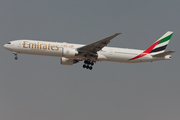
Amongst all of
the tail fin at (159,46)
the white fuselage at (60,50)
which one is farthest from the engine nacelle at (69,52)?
the tail fin at (159,46)

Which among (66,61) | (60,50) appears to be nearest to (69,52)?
(60,50)

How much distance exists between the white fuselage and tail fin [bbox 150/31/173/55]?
1.90m

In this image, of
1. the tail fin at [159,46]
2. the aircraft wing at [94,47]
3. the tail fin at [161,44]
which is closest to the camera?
the aircraft wing at [94,47]

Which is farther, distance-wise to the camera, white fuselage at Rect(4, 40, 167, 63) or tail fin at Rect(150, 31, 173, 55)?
tail fin at Rect(150, 31, 173, 55)

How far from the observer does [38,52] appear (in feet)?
144

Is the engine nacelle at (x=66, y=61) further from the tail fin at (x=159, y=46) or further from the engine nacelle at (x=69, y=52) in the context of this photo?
the tail fin at (x=159, y=46)

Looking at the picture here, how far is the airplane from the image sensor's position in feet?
143

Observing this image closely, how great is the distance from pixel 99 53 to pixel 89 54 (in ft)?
5.29

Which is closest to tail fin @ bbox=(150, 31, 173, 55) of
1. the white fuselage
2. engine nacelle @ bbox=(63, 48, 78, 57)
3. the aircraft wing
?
the white fuselage

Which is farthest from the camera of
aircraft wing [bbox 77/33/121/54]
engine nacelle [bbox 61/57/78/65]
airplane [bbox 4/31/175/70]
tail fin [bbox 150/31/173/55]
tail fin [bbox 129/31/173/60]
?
engine nacelle [bbox 61/57/78/65]

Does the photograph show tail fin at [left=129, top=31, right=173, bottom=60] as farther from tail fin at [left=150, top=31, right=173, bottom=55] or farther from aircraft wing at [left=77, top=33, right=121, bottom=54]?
aircraft wing at [left=77, top=33, right=121, bottom=54]

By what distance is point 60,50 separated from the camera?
144 ft

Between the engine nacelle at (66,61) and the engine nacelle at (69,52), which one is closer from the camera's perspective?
the engine nacelle at (69,52)

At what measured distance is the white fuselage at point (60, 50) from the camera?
143 ft
